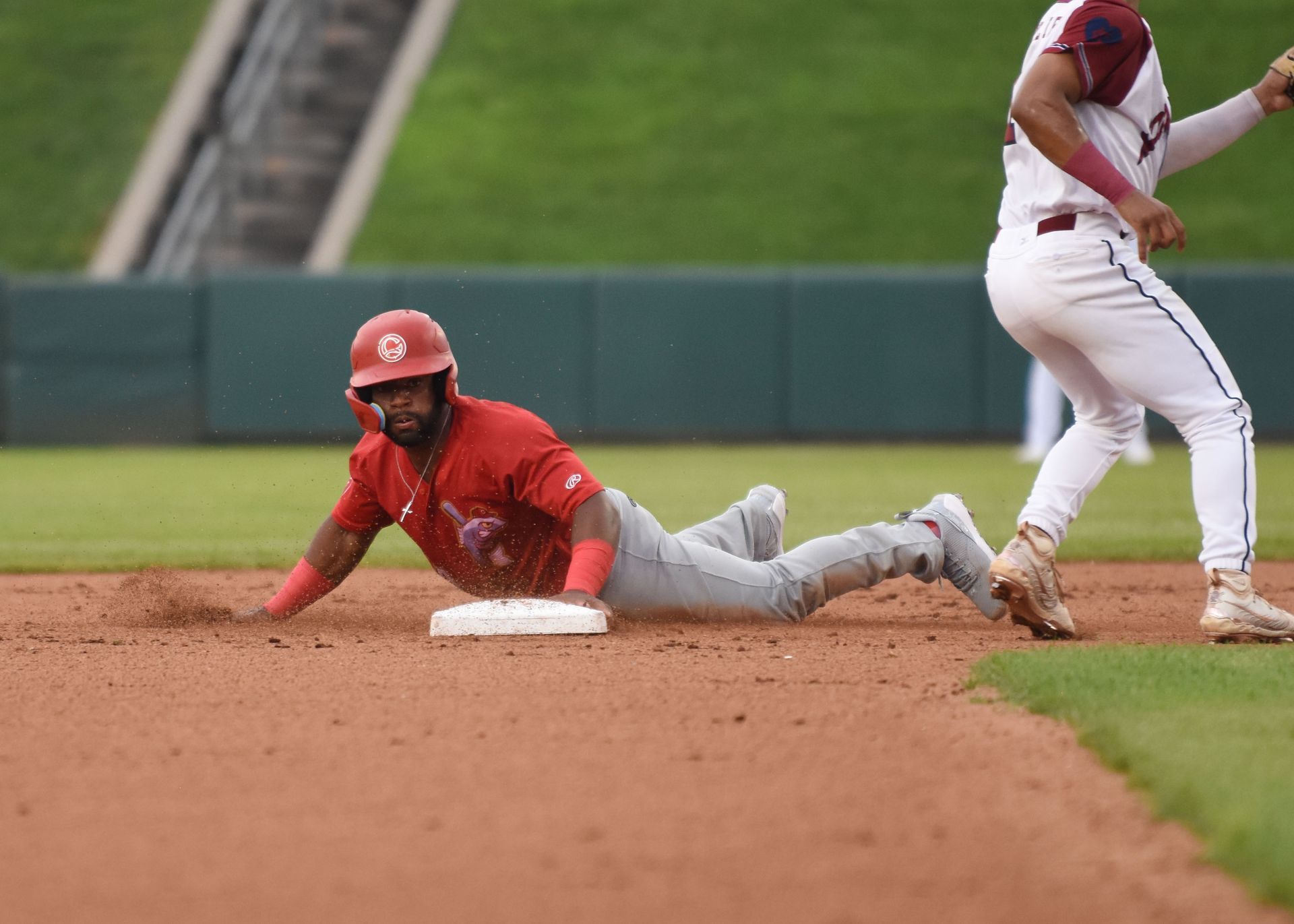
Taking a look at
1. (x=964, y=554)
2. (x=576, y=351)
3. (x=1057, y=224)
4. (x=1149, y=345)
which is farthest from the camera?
(x=576, y=351)

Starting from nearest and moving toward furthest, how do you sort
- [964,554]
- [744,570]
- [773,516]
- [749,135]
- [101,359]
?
[744,570]
[964,554]
[773,516]
[101,359]
[749,135]

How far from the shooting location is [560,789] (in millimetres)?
2701

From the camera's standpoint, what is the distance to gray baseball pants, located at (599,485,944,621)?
442 centimetres

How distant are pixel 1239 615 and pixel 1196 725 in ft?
3.76

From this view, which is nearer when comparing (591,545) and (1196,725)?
(1196,725)

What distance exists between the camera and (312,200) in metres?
19.8

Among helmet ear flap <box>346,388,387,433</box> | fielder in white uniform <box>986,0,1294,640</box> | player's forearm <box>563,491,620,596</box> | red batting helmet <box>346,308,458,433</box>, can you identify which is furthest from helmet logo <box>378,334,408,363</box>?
fielder in white uniform <box>986,0,1294,640</box>

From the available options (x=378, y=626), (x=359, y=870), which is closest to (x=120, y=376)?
(x=378, y=626)

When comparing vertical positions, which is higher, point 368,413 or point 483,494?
point 368,413

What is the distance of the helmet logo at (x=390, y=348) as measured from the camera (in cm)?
405

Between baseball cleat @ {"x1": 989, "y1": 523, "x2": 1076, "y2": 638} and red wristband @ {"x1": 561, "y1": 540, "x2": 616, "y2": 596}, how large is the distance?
3.44 feet

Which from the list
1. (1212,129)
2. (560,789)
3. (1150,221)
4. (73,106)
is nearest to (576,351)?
(73,106)

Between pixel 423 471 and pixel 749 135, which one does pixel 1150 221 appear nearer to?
pixel 423 471

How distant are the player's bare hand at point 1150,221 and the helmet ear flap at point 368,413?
1964 millimetres
